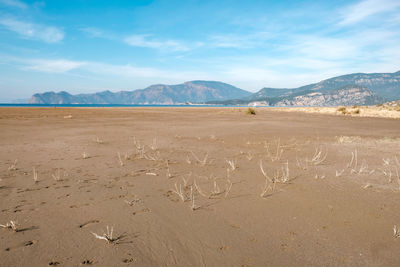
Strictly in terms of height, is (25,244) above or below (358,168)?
above

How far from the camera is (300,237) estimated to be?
135 inches

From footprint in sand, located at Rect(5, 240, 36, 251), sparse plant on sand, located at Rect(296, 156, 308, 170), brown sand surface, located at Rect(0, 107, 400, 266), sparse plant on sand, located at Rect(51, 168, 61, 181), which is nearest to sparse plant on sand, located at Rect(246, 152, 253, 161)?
brown sand surface, located at Rect(0, 107, 400, 266)

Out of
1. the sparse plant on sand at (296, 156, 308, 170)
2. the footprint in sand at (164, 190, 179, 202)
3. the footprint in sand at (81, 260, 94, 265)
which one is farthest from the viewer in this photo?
the sparse plant on sand at (296, 156, 308, 170)

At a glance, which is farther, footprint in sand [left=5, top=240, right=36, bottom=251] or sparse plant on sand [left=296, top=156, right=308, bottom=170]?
sparse plant on sand [left=296, top=156, right=308, bottom=170]

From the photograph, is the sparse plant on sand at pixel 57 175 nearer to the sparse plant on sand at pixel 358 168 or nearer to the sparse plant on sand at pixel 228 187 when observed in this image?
the sparse plant on sand at pixel 228 187

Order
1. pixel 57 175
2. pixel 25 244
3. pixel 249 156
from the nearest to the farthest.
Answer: pixel 25 244 → pixel 57 175 → pixel 249 156

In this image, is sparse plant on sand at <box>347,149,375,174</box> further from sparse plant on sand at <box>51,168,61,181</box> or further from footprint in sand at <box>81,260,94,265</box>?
sparse plant on sand at <box>51,168,61,181</box>

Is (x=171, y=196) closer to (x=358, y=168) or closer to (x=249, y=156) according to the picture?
(x=249, y=156)

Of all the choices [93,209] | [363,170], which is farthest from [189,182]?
[363,170]

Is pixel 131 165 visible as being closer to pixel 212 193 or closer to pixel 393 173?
pixel 212 193

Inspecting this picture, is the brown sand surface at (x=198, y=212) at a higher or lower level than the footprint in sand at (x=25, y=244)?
lower

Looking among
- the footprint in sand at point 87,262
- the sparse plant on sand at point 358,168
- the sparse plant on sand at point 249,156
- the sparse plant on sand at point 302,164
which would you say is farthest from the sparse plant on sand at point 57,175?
the sparse plant on sand at point 358,168

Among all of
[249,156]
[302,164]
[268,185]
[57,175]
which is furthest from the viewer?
[249,156]

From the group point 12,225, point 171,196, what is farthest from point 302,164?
point 12,225
